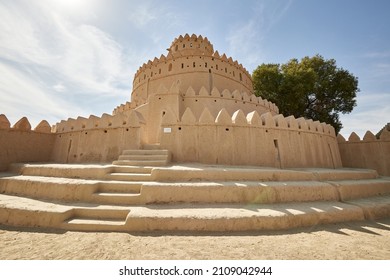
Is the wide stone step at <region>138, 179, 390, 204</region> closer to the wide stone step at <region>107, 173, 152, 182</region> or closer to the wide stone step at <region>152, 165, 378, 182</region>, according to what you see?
the wide stone step at <region>152, 165, 378, 182</region>

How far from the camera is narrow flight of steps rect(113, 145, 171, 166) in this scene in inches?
253

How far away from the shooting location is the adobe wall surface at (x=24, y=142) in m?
8.69

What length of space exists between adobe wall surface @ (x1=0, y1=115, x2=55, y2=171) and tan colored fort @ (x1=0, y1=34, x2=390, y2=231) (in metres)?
0.04

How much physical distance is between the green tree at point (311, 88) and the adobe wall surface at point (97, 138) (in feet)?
60.3

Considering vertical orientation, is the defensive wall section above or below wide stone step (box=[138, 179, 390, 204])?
above

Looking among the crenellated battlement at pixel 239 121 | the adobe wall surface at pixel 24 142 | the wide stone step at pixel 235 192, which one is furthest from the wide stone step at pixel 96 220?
the adobe wall surface at pixel 24 142

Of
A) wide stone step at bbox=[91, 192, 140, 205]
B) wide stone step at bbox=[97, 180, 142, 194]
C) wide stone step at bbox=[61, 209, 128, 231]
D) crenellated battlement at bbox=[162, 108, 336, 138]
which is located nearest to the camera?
wide stone step at bbox=[61, 209, 128, 231]

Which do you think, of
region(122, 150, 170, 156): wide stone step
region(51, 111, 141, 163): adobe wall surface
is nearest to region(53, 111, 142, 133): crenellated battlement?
region(51, 111, 141, 163): adobe wall surface

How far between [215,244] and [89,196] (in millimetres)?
3820

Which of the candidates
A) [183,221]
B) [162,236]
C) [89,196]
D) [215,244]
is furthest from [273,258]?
[89,196]

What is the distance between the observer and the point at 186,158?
7469 mm

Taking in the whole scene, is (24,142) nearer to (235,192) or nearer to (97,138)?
(97,138)

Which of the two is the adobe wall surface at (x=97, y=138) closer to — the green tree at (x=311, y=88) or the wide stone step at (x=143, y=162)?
the wide stone step at (x=143, y=162)

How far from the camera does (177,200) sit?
15.3ft
